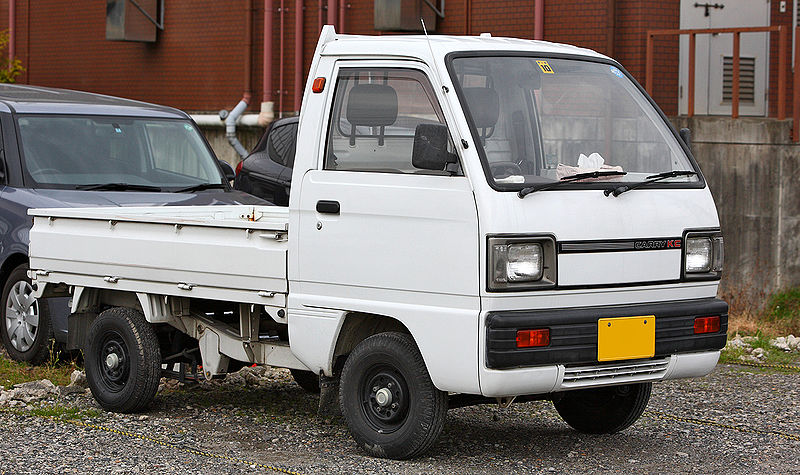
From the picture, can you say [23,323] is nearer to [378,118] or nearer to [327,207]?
[327,207]

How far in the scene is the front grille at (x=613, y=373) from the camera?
6.23 metres

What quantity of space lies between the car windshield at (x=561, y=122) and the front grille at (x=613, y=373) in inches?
34.7

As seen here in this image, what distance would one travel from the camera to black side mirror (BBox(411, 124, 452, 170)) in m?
6.19

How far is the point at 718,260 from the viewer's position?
6793 millimetres

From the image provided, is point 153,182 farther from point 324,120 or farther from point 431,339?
point 431,339

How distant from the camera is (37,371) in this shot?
29.7ft

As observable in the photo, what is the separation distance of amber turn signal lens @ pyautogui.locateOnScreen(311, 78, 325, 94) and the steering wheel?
3.73 feet

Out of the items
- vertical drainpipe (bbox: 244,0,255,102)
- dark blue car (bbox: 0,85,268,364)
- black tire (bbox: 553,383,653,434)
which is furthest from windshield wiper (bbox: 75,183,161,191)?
→ vertical drainpipe (bbox: 244,0,255,102)

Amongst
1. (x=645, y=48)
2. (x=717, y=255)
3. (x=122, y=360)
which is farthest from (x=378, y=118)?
(x=645, y=48)

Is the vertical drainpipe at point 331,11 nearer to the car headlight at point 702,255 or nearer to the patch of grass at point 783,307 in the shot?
the patch of grass at point 783,307

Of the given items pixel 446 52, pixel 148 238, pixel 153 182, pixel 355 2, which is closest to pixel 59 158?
pixel 153 182

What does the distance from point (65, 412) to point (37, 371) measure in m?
1.44

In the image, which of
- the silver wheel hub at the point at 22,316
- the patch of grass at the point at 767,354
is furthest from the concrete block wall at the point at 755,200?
the silver wheel hub at the point at 22,316

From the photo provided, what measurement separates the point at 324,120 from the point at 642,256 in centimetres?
178
